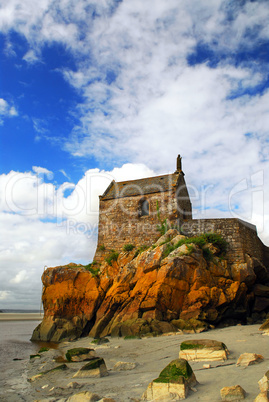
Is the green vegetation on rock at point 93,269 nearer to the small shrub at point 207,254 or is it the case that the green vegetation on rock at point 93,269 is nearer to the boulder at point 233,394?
the small shrub at point 207,254

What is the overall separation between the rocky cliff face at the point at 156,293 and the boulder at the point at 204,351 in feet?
20.3

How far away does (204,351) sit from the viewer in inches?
343

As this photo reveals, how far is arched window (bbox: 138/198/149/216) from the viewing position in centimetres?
2320

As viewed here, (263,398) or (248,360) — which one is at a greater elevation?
(263,398)

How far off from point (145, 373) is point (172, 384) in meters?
3.20

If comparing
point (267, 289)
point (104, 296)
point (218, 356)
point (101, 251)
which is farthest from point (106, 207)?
point (218, 356)

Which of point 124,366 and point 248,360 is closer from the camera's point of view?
point 248,360

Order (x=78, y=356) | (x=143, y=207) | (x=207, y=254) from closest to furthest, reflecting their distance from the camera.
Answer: (x=78, y=356), (x=207, y=254), (x=143, y=207)

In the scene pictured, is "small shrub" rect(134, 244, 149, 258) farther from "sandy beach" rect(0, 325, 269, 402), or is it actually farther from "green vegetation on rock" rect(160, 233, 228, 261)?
"sandy beach" rect(0, 325, 269, 402)

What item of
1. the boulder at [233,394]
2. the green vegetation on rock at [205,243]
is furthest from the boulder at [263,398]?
the green vegetation on rock at [205,243]

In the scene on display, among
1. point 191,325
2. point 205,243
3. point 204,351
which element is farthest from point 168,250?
point 204,351

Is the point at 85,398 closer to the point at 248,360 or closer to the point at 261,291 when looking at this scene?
the point at 248,360

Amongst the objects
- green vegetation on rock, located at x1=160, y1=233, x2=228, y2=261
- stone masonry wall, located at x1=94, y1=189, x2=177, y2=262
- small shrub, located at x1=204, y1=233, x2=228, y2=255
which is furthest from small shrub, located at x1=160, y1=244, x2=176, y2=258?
stone masonry wall, located at x1=94, y1=189, x2=177, y2=262

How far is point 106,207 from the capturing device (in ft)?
80.7
